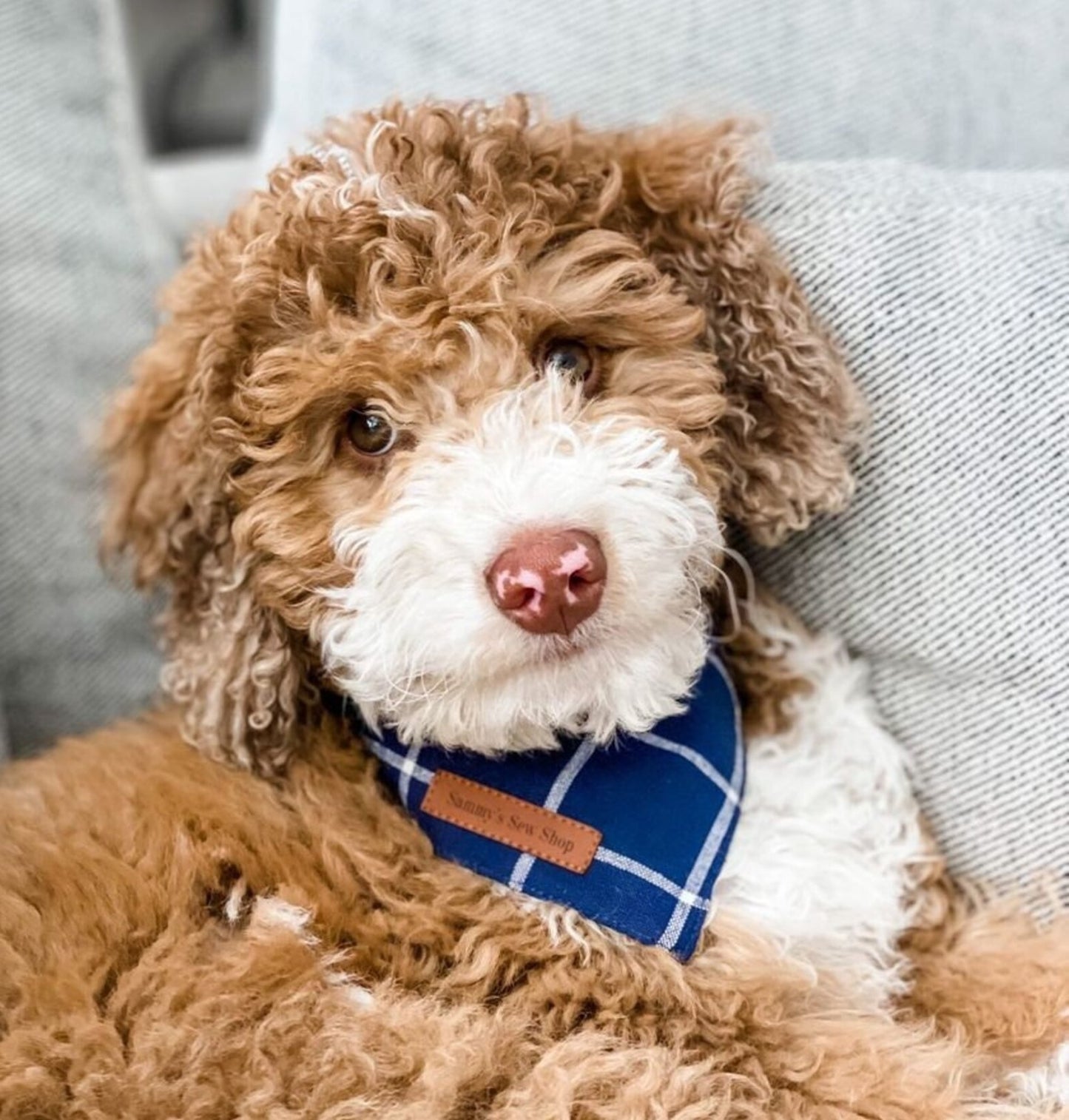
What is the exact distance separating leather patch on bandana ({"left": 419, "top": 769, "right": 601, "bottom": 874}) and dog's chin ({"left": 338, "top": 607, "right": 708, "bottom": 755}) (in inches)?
2.3

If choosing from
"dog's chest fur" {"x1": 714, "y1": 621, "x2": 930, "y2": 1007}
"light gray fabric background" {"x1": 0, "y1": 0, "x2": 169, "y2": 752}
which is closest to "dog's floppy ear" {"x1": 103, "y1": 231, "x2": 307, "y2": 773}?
"light gray fabric background" {"x1": 0, "y1": 0, "x2": 169, "y2": 752}

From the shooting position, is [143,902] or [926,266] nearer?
[143,902]

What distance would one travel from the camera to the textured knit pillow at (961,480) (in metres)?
1.64

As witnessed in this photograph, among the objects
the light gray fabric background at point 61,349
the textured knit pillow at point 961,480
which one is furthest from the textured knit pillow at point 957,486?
the light gray fabric background at point 61,349

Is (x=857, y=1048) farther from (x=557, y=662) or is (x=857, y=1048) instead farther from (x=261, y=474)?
(x=261, y=474)

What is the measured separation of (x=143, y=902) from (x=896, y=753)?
1041 mm

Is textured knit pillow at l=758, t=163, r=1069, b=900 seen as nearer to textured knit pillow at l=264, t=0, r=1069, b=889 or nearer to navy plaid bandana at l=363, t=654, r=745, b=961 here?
textured knit pillow at l=264, t=0, r=1069, b=889

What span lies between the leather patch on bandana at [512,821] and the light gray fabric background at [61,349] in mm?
921

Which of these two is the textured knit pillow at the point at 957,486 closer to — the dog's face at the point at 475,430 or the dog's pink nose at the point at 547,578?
the dog's face at the point at 475,430

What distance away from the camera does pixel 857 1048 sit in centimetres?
148

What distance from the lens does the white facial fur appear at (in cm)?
136

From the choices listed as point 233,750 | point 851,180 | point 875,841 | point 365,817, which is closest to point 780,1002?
point 875,841

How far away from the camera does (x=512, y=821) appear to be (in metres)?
1.57

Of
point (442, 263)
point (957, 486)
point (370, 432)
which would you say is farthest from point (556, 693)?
point (957, 486)
